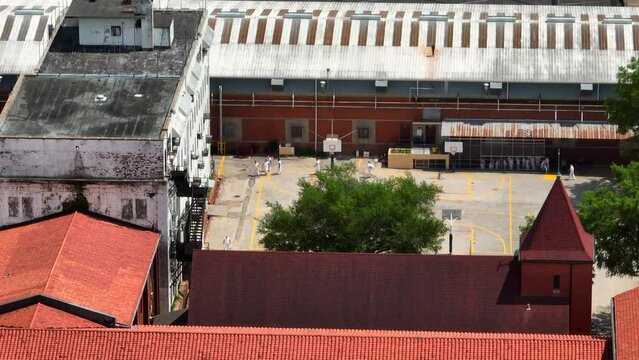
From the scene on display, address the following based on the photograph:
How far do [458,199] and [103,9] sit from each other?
33318mm

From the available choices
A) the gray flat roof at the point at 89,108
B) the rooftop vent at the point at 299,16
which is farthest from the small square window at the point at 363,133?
the gray flat roof at the point at 89,108

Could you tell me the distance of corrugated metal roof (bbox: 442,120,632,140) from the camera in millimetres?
153625

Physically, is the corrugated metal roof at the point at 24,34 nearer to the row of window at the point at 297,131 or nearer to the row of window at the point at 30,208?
the row of window at the point at 297,131

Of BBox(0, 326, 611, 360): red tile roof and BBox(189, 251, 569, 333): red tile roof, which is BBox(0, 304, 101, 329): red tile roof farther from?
BBox(189, 251, 569, 333): red tile roof

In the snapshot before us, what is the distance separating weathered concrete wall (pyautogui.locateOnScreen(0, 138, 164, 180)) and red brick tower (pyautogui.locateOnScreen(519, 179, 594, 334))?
2733cm

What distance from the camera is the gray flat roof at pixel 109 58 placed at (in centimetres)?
13212

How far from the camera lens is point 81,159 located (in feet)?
395

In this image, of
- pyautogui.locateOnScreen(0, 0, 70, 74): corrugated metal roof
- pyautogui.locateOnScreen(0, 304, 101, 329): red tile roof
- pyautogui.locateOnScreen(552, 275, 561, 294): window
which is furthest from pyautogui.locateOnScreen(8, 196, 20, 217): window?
pyautogui.locateOnScreen(552, 275, 561, 294): window

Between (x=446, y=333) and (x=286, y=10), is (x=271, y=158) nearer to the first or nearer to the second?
(x=286, y=10)

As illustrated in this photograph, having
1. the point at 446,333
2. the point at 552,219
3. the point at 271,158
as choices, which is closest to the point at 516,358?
the point at 446,333

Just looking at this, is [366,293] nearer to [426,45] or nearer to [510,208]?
[510,208]

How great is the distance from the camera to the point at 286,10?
164 metres

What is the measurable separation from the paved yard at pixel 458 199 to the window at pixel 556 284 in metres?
20.7

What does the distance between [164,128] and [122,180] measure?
4706 millimetres
